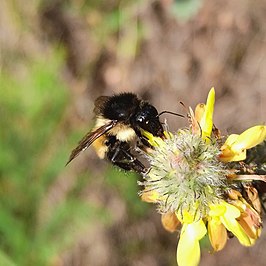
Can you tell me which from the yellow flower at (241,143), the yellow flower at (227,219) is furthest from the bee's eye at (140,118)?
the yellow flower at (227,219)

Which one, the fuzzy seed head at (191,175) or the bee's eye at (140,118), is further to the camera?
the bee's eye at (140,118)

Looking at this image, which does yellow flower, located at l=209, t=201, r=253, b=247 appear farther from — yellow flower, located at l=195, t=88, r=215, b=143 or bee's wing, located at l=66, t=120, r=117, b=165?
bee's wing, located at l=66, t=120, r=117, b=165

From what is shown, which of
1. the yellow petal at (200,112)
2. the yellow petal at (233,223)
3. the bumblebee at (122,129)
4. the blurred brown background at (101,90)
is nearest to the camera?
the yellow petal at (233,223)

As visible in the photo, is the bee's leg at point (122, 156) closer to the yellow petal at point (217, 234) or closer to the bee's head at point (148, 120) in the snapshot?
the bee's head at point (148, 120)

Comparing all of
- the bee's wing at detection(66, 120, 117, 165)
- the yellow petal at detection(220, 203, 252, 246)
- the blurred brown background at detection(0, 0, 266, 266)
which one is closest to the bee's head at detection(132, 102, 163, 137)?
the bee's wing at detection(66, 120, 117, 165)

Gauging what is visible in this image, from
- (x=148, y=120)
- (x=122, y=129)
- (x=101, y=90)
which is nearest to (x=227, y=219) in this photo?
(x=148, y=120)

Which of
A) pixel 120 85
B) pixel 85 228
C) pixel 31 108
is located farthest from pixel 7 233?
pixel 120 85

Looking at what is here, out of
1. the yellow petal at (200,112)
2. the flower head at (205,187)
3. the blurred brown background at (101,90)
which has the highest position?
the blurred brown background at (101,90)

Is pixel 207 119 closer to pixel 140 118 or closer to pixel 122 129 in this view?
pixel 140 118
